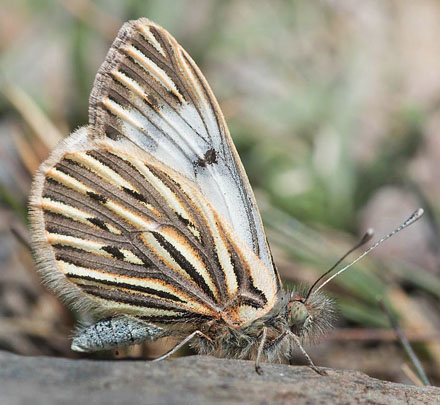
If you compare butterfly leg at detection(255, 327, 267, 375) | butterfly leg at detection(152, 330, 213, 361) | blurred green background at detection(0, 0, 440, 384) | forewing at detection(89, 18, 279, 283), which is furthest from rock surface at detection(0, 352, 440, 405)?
blurred green background at detection(0, 0, 440, 384)

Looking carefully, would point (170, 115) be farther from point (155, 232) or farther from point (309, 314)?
point (309, 314)

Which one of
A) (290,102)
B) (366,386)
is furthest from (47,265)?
(290,102)

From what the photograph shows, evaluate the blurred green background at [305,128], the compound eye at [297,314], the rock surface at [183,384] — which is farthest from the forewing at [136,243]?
the blurred green background at [305,128]

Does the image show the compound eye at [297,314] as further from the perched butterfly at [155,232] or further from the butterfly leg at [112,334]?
the butterfly leg at [112,334]

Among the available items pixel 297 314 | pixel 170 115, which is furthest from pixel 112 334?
pixel 170 115

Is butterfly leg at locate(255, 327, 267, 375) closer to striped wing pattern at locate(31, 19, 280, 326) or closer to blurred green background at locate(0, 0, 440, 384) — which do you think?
striped wing pattern at locate(31, 19, 280, 326)

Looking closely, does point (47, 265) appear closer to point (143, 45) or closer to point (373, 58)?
point (143, 45)
